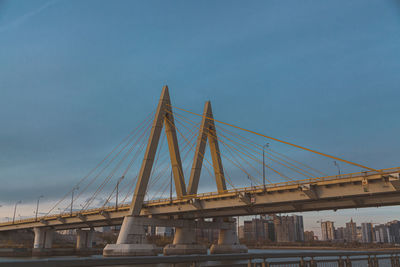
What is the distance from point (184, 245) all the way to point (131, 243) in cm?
971

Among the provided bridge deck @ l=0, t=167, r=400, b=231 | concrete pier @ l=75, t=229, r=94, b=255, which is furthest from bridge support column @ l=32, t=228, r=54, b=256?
bridge deck @ l=0, t=167, r=400, b=231

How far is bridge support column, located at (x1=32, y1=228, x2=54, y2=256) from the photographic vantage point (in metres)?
81.6

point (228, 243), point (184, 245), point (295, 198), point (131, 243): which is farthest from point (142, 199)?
point (295, 198)

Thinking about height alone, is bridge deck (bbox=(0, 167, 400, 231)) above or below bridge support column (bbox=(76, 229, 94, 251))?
above

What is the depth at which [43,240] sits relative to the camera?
84.8m

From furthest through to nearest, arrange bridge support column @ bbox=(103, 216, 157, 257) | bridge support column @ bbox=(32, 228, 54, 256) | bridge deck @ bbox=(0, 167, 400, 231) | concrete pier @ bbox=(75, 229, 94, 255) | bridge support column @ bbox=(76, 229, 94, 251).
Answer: bridge support column @ bbox=(76, 229, 94, 251), concrete pier @ bbox=(75, 229, 94, 255), bridge support column @ bbox=(32, 228, 54, 256), bridge support column @ bbox=(103, 216, 157, 257), bridge deck @ bbox=(0, 167, 400, 231)

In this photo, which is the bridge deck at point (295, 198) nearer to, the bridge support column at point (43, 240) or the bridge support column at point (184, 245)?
the bridge support column at point (184, 245)

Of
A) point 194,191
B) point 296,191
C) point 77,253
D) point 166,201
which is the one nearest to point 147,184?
point 166,201

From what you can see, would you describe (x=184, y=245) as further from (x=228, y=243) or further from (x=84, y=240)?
(x=84, y=240)

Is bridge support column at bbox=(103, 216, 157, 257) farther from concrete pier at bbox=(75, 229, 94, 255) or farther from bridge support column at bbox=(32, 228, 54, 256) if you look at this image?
concrete pier at bbox=(75, 229, 94, 255)

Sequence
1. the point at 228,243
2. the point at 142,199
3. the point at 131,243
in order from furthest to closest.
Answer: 1. the point at 228,243
2. the point at 142,199
3. the point at 131,243

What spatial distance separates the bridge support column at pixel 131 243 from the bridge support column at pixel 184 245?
506 centimetres

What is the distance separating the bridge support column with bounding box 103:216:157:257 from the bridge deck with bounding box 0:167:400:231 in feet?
11.5

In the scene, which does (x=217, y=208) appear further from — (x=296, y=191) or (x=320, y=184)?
(x=320, y=184)
